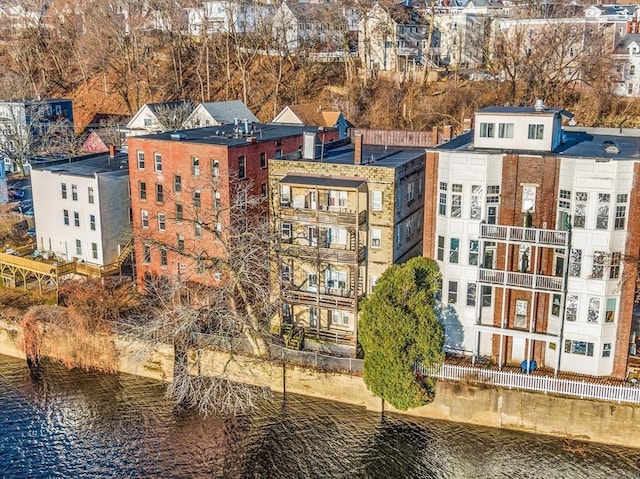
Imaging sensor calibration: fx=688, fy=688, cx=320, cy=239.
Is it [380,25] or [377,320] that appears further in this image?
[380,25]

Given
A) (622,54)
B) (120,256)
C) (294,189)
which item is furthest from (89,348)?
(622,54)

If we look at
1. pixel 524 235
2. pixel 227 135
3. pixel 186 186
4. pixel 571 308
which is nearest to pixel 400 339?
pixel 524 235

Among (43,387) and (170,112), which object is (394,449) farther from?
(170,112)

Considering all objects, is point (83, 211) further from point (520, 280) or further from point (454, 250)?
point (520, 280)

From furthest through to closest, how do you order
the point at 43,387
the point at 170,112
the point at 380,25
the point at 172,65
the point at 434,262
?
the point at 172,65
the point at 380,25
the point at 170,112
the point at 43,387
the point at 434,262

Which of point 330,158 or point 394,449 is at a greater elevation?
point 330,158
